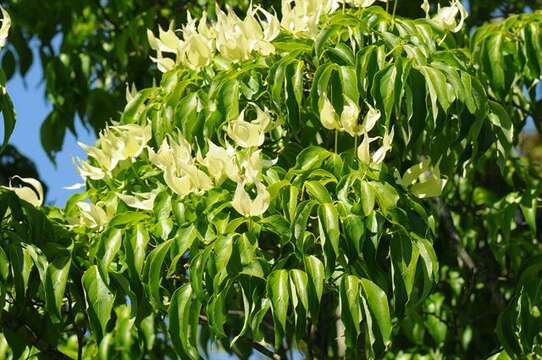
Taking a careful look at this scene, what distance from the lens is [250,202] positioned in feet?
7.61

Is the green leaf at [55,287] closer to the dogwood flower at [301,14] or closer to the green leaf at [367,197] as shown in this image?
the green leaf at [367,197]

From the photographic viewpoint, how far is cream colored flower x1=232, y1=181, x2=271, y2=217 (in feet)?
7.58

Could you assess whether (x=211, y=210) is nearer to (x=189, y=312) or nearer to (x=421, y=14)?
(x=189, y=312)

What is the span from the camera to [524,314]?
2525mm

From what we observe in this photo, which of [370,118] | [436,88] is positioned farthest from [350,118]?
[436,88]

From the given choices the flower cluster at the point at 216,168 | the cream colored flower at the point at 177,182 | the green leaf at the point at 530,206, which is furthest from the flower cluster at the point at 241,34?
the green leaf at the point at 530,206

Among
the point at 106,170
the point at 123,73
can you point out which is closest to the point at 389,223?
the point at 106,170

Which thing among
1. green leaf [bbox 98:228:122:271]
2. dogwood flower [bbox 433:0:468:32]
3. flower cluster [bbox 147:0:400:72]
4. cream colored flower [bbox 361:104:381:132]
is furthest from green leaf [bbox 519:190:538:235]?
green leaf [bbox 98:228:122:271]

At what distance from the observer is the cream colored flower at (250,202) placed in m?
2.31

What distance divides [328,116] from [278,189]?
0.19 metres

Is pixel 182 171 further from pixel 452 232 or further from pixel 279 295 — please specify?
pixel 452 232

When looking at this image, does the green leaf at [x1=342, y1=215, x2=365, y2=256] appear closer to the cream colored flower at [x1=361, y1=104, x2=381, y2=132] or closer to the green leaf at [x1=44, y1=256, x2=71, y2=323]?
the cream colored flower at [x1=361, y1=104, x2=381, y2=132]

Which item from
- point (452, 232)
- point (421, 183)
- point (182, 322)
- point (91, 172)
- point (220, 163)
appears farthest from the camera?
point (452, 232)

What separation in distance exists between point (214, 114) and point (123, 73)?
1290 millimetres
